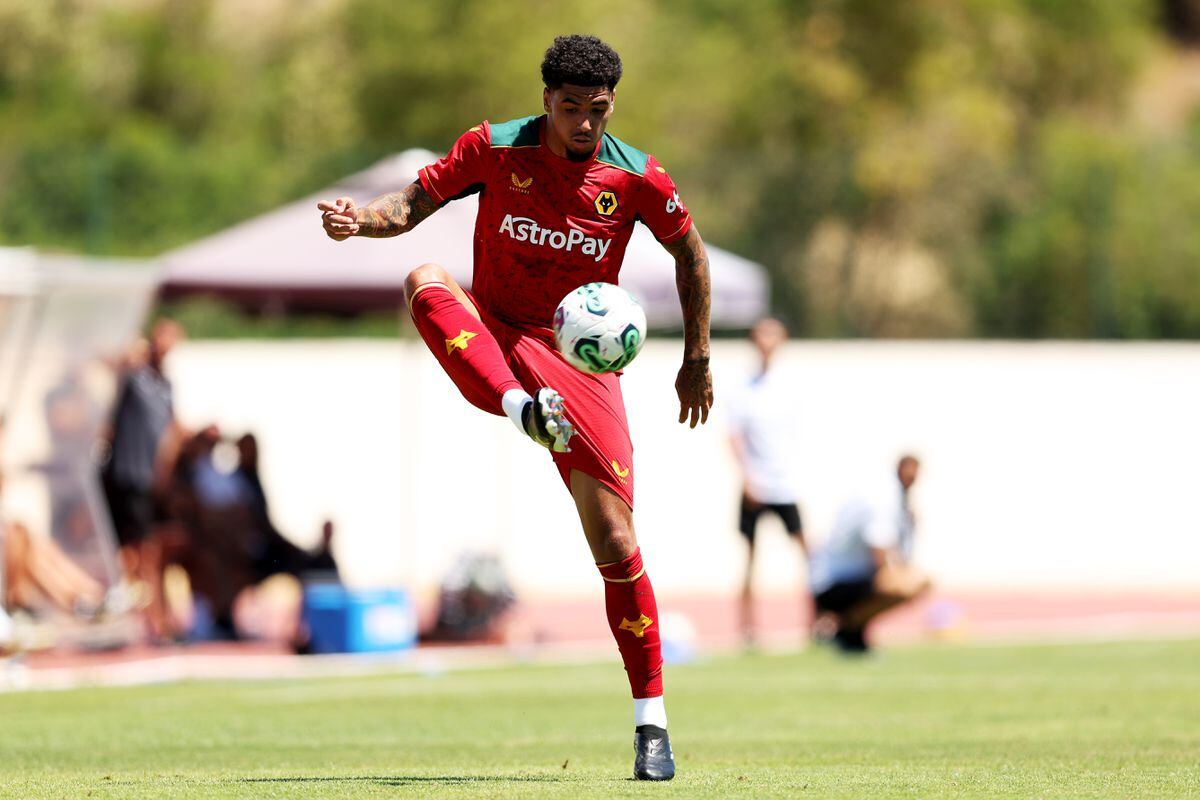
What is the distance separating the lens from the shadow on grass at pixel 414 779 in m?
7.02

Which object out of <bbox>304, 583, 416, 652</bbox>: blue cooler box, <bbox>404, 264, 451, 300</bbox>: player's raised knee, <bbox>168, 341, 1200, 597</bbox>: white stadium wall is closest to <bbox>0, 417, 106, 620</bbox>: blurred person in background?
<bbox>304, 583, 416, 652</bbox>: blue cooler box

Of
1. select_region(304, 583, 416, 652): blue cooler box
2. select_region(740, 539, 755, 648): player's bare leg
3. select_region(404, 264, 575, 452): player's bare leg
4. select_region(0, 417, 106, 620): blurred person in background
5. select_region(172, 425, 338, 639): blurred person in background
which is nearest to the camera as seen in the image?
select_region(404, 264, 575, 452): player's bare leg

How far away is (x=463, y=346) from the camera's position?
7137mm

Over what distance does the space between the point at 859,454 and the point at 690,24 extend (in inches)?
1192

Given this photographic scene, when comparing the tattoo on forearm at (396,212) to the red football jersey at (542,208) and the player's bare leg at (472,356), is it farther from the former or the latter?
the player's bare leg at (472,356)

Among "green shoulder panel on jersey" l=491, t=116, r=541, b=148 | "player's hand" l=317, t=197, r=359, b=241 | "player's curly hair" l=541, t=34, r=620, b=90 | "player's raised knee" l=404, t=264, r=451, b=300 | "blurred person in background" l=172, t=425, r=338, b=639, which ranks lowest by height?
"blurred person in background" l=172, t=425, r=338, b=639

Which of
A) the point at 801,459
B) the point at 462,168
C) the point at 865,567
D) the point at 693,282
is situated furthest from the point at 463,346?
the point at 801,459

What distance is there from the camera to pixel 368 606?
15.2 meters

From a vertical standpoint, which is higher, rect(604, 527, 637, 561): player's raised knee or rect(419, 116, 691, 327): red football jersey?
rect(419, 116, 691, 327): red football jersey

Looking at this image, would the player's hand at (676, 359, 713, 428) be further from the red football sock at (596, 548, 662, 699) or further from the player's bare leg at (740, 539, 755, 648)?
the player's bare leg at (740, 539, 755, 648)

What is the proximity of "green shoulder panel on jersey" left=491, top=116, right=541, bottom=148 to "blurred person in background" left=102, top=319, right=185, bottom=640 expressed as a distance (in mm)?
9027

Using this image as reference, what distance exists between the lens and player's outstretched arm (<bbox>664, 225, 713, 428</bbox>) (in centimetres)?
750

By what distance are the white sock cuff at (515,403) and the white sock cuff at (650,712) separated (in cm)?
109

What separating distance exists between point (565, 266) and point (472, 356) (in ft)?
1.69
